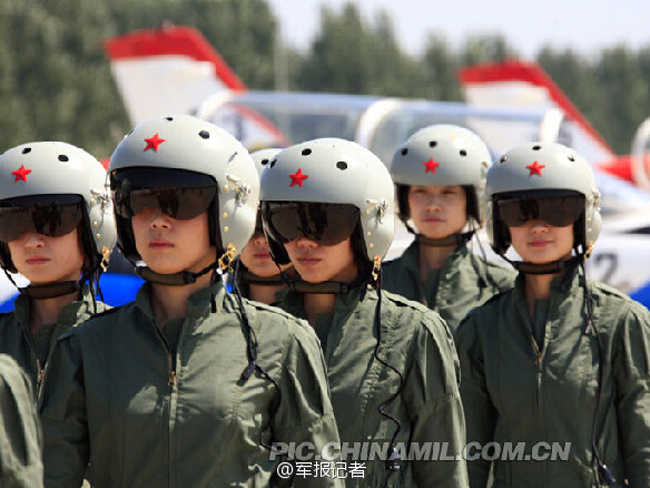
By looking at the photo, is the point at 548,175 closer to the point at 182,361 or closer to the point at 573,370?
the point at 573,370

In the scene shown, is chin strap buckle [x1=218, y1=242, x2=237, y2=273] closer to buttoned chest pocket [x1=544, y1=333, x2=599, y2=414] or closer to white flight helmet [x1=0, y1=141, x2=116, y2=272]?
white flight helmet [x1=0, y1=141, x2=116, y2=272]

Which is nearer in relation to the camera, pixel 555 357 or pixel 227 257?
pixel 227 257

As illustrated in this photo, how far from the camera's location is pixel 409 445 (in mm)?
4113

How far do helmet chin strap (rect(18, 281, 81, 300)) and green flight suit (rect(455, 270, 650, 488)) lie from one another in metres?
1.53

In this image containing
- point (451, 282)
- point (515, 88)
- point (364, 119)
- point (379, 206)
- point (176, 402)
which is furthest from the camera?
point (515, 88)

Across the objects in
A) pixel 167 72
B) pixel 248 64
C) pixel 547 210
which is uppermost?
pixel 547 210

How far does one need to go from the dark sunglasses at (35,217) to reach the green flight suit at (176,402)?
4.35 ft

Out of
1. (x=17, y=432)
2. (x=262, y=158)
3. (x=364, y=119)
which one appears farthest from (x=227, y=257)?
(x=364, y=119)

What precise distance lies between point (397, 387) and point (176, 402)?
1.05 meters

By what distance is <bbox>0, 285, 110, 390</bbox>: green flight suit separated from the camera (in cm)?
461

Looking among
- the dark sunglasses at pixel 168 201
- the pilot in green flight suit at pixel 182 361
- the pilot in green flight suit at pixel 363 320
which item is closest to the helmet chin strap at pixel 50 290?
the pilot in green flight suit at pixel 363 320

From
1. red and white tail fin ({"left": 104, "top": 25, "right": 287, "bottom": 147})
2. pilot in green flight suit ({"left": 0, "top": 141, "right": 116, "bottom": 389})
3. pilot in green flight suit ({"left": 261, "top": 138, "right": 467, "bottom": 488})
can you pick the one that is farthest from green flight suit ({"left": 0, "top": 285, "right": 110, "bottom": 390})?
red and white tail fin ({"left": 104, "top": 25, "right": 287, "bottom": 147})

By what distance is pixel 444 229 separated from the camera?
647 cm

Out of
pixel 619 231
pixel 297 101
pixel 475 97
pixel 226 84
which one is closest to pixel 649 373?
pixel 619 231
